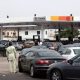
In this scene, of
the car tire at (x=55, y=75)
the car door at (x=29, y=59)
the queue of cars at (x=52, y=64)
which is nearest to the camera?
the queue of cars at (x=52, y=64)

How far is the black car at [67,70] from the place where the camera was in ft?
48.2

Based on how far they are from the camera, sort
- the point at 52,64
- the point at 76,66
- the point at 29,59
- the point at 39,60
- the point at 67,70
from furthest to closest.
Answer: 1. the point at 29,59
2. the point at 39,60
3. the point at 52,64
4. the point at 67,70
5. the point at 76,66

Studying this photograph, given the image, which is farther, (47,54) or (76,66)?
(47,54)

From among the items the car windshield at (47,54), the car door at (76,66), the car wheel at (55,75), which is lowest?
the car wheel at (55,75)

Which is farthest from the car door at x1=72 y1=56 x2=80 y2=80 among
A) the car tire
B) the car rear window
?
the car rear window

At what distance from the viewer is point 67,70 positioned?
15.1 meters

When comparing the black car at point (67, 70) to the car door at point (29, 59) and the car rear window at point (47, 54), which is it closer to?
the car rear window at point (47, 54)

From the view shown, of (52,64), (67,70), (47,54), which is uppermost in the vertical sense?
(47,54)

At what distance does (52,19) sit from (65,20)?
2.06 metres

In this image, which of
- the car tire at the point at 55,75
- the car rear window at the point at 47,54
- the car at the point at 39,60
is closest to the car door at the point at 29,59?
the car at the point at 39,60

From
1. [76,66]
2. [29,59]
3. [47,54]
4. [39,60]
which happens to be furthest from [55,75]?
[29,59]

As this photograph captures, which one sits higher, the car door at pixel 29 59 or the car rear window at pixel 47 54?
the car rear window at pixel 47 54

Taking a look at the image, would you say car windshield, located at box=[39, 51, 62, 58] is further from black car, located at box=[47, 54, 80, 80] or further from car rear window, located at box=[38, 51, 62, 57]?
black car, located at box=[47, 54, 80, 80]

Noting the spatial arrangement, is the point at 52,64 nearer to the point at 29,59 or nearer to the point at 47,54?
the point at 47,54
